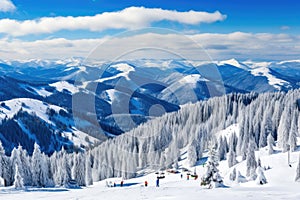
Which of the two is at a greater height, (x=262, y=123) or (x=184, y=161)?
(x=262, y=123)

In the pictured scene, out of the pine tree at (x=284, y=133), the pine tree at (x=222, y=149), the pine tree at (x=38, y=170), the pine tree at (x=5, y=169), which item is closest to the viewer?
the pine tree at (x=5, y=169)

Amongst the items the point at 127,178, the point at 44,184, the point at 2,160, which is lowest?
the point at 127,178

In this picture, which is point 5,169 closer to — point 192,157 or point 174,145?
point 174,145

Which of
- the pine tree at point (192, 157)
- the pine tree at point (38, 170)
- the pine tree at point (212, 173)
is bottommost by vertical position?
the pine tree at point (192, 157)

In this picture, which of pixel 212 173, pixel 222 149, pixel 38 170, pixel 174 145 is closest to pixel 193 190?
pixel 212 173

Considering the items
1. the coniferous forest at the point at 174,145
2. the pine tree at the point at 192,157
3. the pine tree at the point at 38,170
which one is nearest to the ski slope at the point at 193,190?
the pine tree at the point at 192,157

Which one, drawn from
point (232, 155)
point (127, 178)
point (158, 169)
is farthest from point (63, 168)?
point (232, 155)

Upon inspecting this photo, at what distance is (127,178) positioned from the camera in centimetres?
12544

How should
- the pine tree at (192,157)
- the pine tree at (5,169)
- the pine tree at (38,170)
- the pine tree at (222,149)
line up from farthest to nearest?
the pine tree at (222,149) < the pine tree at (192,157) < the pine tree at (38,170) < the pine tree at (5,169)

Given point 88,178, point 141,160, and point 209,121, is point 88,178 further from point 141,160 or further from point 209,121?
point 209,121

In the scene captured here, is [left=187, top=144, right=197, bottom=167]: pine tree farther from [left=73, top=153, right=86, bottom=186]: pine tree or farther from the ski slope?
[left=73, top=153, right=86, bottom=186]: pine tree

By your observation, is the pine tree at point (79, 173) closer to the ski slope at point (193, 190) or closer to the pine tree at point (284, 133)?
the ski slope at point (193, 190)

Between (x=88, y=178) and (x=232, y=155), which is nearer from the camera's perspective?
(x=88, y=178)

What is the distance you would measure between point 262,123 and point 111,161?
62233 millimetres
